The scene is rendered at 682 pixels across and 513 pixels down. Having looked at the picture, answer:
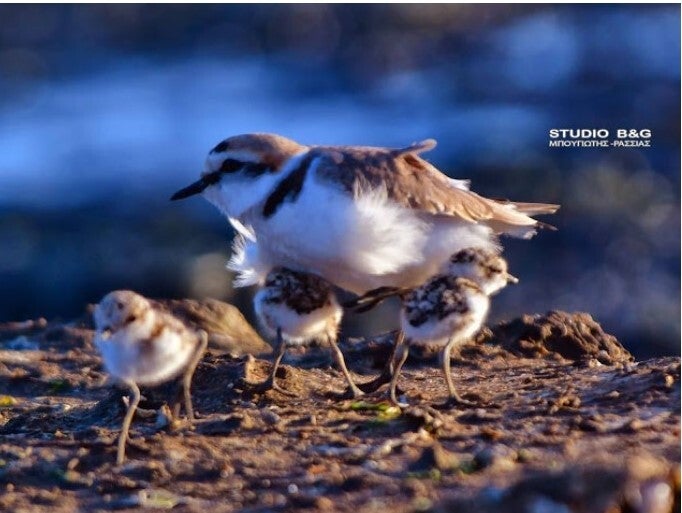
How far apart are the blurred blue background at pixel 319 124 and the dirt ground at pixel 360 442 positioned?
8.62ft

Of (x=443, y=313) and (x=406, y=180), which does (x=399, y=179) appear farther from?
(x=443, y=313)

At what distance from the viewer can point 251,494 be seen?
3.59m

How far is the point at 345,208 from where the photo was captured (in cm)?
473

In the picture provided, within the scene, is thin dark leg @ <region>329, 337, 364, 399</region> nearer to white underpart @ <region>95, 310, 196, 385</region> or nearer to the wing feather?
the wing feather

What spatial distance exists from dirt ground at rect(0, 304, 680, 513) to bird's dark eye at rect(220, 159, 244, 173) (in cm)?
91

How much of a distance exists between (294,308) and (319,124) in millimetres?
3410

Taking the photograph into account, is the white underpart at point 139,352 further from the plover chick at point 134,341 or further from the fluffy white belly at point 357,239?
the fluffy white belly at point 357,239

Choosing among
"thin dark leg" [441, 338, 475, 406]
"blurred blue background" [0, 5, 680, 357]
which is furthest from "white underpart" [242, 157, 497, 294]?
"blurred blue background" [0, 5, 680, 357]

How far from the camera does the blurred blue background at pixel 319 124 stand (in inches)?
302

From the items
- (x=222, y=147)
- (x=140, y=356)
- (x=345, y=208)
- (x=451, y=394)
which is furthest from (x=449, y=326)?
(x=222, y=147)

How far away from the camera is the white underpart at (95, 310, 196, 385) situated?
13.5 feet

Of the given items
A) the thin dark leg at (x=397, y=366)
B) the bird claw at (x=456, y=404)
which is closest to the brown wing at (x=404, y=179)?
the thin dark leg at (x=397, y=366)

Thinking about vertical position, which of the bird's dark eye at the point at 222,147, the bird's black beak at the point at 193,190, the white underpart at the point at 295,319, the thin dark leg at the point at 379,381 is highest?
the bird's dark eye at the point at 222,147

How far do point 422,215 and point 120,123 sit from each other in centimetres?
474
